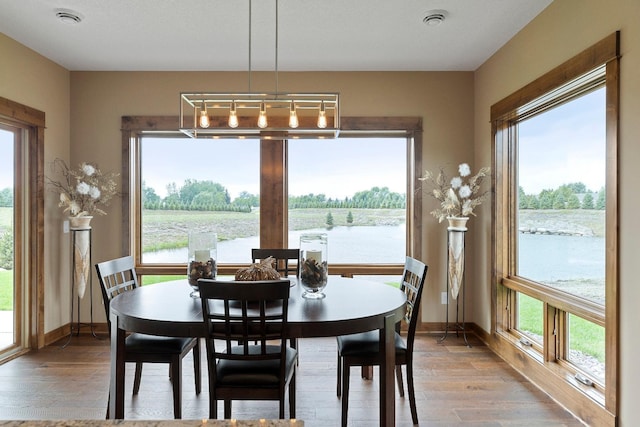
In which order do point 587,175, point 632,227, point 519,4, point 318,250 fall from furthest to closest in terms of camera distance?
1. point 519,4
2. point 587,175
3. point 318,250
4. point 632,227

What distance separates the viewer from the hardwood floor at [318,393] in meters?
2.60

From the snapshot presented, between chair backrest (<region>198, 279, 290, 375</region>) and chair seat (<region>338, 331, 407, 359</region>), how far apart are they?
1.76ft

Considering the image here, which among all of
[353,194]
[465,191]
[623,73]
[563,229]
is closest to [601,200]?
[563,229]

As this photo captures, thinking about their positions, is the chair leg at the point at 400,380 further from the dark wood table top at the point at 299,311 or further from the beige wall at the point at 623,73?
the beige wall at the point at 623,73

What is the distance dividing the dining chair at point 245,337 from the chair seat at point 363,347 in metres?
0.43

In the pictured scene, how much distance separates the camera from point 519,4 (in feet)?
9.56

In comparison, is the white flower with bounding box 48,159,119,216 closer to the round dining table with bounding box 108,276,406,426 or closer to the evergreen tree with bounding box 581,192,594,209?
the round dining table with bounding box 108,276,406,426

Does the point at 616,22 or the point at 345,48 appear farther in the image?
the point at 345,48

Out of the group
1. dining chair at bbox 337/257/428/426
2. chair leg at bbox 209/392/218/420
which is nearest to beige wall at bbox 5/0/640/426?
dining chair at bbox 337/257/428/426

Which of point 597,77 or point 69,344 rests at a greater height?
point 597,77

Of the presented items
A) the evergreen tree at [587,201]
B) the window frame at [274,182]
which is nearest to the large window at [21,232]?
the window frame at [274,182]

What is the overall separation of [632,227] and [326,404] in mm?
1990

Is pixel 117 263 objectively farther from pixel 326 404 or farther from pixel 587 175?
pixel 587 175

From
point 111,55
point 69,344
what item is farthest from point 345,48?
point 69,344
